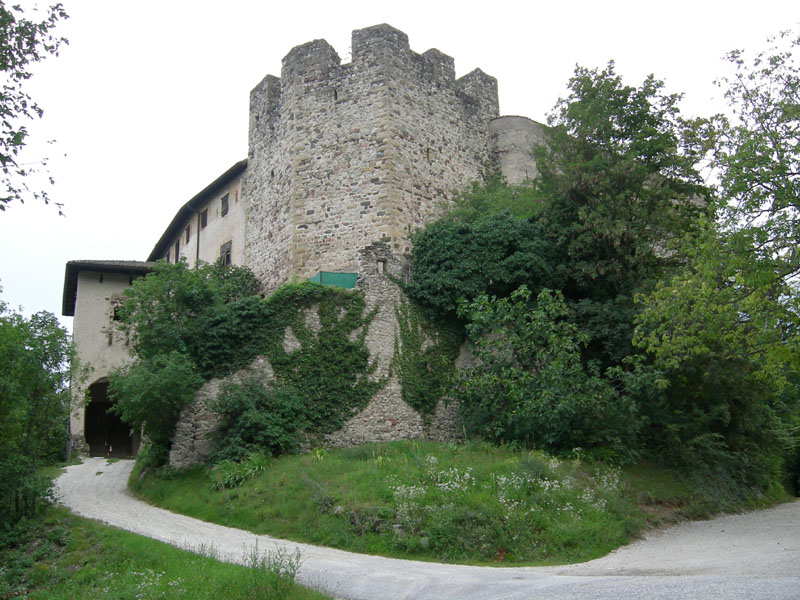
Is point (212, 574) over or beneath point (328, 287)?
beneath

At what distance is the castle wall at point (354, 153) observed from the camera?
23.7m

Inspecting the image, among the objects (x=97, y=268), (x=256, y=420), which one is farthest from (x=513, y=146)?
(x=97, y=268)

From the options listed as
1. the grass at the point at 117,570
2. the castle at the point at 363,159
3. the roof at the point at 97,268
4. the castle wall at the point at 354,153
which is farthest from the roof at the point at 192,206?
the grass at the point at 117,570

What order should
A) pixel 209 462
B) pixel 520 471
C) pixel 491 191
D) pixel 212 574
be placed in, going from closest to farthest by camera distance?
pixel 212 574, pixel 520 471, pixel 209 462, pixel 491 191

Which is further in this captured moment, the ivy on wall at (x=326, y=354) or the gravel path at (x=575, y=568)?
the ivy on wall at (x=326, y=354)

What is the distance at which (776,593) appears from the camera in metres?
7.57

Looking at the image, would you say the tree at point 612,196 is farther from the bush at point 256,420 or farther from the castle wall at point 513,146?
the bush at point 256,420

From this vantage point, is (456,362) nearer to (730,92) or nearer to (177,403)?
(177,403)

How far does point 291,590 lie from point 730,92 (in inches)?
528

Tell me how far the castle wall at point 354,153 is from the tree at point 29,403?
8.66 metres

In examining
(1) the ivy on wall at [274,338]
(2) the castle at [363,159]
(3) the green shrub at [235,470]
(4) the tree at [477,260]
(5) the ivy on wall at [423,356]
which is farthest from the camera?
(2) the castle at [363,159]

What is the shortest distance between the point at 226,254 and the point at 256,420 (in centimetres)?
1339

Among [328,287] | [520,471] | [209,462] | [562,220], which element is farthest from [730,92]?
[209,462]

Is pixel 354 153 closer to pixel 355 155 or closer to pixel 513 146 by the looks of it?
pixel 355 155
